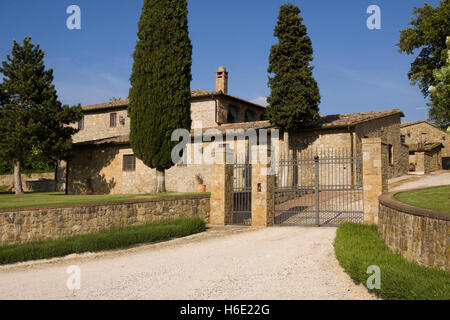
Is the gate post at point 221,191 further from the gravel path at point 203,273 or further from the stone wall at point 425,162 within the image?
the stone wall at point 425,162

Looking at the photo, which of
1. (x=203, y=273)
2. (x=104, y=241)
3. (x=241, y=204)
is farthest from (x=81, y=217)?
(x=241, y=204)

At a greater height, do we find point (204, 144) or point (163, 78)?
point (163, 78)

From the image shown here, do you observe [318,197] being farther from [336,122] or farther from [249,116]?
[249,116]

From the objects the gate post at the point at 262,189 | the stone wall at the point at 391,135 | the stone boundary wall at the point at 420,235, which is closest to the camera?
the stone boundary wall at the point at 420,235

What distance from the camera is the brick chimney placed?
3097 centimetres

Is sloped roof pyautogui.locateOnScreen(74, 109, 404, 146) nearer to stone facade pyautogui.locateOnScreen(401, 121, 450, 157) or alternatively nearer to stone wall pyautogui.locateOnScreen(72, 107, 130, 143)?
stone wall pyautogui.locateOnScreen(72, 107, 130, 143)

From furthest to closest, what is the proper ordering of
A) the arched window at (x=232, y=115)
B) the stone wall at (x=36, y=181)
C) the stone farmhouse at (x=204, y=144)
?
the stone wall at (x=36, y=181) < the arched window at (x=232, y=115) < the stone farmhouse at (x=204, y=144)

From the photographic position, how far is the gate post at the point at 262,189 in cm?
1260

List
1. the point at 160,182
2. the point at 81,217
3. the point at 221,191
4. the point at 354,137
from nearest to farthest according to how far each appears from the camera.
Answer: the point at 81,217, the point at 221,191, the point at 160,182, the point at 354,137

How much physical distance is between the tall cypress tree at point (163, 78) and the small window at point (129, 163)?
6164 mm

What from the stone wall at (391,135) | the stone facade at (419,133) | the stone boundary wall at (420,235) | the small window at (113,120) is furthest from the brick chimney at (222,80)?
the stone boundary wall at (420,235)

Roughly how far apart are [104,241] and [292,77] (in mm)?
14464

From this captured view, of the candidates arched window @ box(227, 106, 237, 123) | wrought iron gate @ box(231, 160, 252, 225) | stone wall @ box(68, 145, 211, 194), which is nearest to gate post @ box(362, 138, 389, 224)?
wrought iron gate @ box(231, 160, 252, 225)

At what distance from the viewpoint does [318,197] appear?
12.2m
